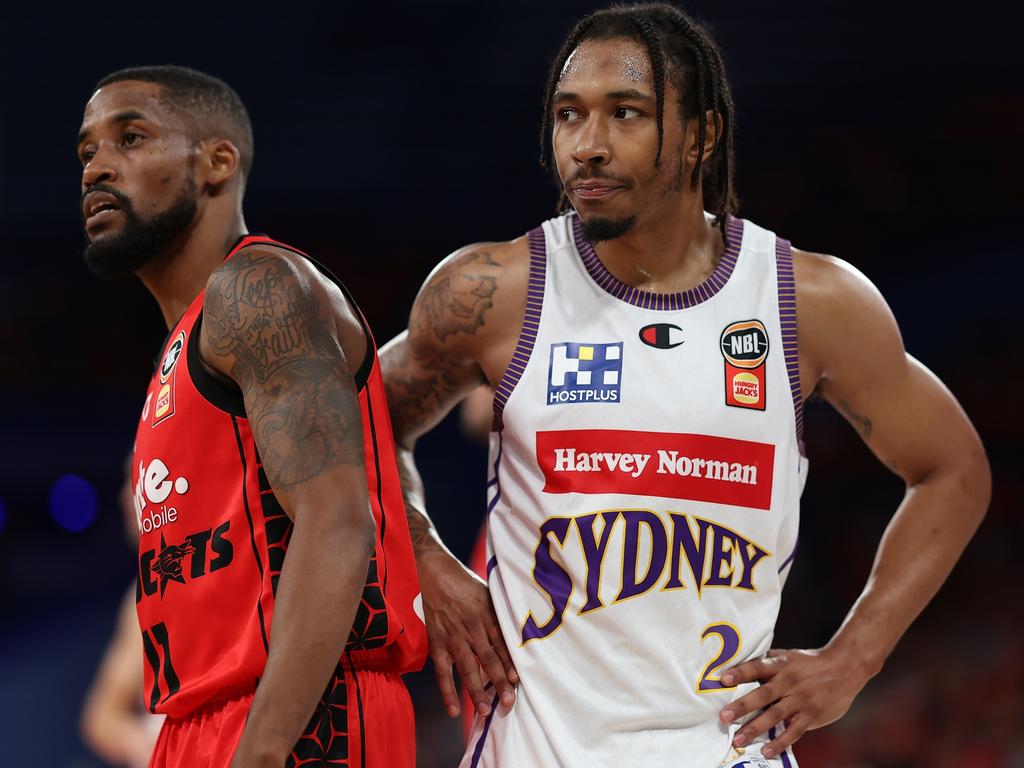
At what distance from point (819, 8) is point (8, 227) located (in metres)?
5.39

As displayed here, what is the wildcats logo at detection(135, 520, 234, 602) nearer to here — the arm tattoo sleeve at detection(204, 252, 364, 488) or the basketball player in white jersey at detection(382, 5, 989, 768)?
the arm tattoo sleeve at detection(204, 252, 364, 488)

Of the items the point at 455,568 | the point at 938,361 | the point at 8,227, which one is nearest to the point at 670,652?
the point at 455,568

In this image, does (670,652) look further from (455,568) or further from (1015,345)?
(1015,345)

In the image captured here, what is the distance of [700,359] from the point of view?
Answer: 235 centimetres

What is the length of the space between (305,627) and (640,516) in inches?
26.9

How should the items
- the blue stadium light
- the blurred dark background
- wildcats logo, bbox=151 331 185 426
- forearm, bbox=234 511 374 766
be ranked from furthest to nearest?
the blue stadium light < the blurred dark background < wildcats logo, bbox=151 331 185 426 < forearm, bbox=234 511 374 766

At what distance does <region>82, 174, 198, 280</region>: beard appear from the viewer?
240 centimetres

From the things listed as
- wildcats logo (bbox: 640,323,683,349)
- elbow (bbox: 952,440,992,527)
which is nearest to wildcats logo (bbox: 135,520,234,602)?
wildcats logo (bbox: 640,323,683,349)

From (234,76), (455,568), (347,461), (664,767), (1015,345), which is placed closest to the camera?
(347,461)

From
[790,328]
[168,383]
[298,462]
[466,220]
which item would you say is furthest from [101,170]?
[466,220]

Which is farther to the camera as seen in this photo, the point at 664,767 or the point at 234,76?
the point at 234,76

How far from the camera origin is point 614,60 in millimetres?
2350

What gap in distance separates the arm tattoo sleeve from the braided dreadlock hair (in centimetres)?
75

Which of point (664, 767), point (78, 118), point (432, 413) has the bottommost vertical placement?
point (664, 767)
